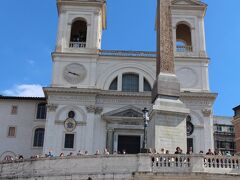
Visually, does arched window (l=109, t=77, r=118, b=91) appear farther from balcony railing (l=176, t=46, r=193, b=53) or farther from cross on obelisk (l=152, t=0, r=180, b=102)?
cross on obelisk (l=152, t=0, r=180, b=102)

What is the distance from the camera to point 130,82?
42312 mm

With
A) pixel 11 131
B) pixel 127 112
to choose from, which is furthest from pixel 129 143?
pixel 11 131

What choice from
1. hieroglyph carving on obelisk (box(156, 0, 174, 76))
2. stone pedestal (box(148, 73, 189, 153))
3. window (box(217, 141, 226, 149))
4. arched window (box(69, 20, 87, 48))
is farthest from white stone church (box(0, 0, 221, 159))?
window (box(217, 141, 226, 149))

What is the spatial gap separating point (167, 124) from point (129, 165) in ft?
13.5

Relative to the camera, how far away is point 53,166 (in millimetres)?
19547

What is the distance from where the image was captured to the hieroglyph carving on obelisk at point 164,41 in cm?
2447

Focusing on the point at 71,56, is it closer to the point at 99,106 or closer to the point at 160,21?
the point at 99,106

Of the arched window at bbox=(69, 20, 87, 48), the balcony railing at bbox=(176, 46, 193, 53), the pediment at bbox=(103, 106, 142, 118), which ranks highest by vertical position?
the arched window at bbox=(69, 20, 87, 48)

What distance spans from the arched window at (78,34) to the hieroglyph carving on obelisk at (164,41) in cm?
1778

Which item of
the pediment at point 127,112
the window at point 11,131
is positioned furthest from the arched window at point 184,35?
the window at point 11,131

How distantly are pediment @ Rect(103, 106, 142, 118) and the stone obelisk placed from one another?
49.1 ft

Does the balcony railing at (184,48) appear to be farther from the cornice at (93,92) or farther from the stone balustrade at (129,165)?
the stone balustrade at (129,165)

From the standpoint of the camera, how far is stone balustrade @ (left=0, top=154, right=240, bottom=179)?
18.1 meters

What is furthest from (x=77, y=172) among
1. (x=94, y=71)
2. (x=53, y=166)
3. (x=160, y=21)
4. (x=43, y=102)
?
(x=43, y=102)
